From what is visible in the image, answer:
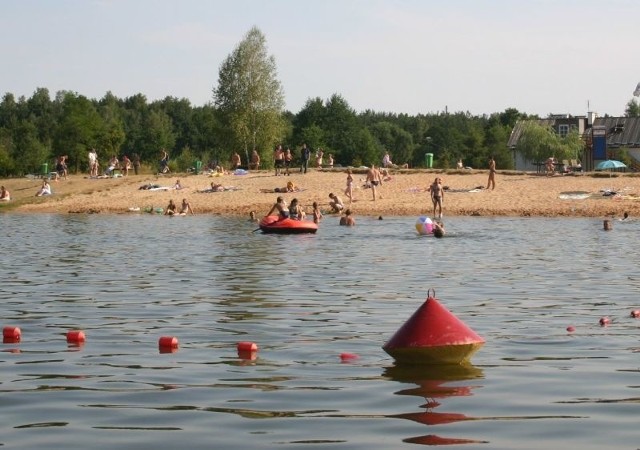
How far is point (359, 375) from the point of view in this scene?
12.4 metres

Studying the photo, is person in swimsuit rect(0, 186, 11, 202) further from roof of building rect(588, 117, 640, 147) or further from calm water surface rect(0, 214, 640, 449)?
roof of building rect(588, 117, 640, 147)

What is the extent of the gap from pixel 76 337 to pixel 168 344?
4.35 feet

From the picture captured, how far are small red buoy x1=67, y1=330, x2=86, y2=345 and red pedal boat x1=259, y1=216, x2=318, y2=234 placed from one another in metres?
22.6

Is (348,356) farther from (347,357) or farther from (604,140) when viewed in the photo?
(604,140)

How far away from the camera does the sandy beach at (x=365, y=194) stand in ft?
168

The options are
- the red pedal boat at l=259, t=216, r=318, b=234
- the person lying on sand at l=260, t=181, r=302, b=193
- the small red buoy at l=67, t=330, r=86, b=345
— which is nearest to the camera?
the small red buoy at l=67, t=330, r=86, b=345

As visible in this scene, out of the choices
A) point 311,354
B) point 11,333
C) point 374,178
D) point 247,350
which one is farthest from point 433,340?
point 374,178

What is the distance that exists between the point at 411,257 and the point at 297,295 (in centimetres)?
955

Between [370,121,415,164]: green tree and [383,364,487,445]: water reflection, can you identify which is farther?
[370,121,415,164]: green tree

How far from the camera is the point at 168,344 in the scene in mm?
14141

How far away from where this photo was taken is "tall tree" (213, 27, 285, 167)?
87938mm

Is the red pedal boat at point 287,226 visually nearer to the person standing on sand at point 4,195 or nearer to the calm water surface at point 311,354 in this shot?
the calm water surface at point 311,354

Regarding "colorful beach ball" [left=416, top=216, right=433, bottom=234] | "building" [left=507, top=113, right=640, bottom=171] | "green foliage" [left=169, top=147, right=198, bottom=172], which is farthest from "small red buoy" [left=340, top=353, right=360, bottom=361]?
"building" [left=507, top=113, right=640, bottom=171]

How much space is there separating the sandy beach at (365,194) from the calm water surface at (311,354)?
66.1 ft
